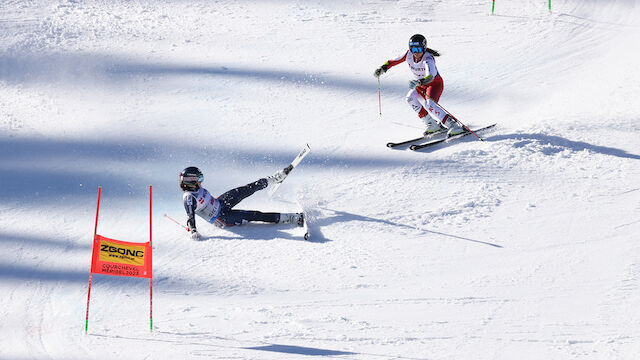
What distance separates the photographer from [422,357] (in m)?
7.05

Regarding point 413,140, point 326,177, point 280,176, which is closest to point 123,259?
point 280,176

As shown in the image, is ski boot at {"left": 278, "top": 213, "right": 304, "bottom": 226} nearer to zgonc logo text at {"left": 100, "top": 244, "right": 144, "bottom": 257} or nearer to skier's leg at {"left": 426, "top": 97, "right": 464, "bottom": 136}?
zgonc logo text at {"left": 100, "top": 244, "right": 144, "bottom": 257}

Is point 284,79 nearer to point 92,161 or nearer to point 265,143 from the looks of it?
point 265,143

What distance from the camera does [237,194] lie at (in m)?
9.75

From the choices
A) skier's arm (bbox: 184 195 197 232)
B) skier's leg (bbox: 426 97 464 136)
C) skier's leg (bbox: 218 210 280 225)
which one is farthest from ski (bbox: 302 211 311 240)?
skier's leg (bbox: 426 97 464 136)

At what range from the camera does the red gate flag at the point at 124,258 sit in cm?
740

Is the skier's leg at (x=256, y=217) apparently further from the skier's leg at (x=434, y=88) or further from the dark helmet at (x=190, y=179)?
the skier's leg at (x=434, y=88)

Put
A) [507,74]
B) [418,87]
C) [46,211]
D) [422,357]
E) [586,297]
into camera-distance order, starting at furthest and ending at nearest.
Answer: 1. [507,74]
2. [418,87]
3. [46,211]
4. [586,297]
5. [422,357]

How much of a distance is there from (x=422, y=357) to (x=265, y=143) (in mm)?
5785

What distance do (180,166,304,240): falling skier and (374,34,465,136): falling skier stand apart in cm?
303

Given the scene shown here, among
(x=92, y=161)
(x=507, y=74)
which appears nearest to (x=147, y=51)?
(x=92, y=161)

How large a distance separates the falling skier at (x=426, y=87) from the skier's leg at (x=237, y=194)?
3.00 metres

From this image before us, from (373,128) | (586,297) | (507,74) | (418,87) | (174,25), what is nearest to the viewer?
(586,297)

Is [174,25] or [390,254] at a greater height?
[174,25]
